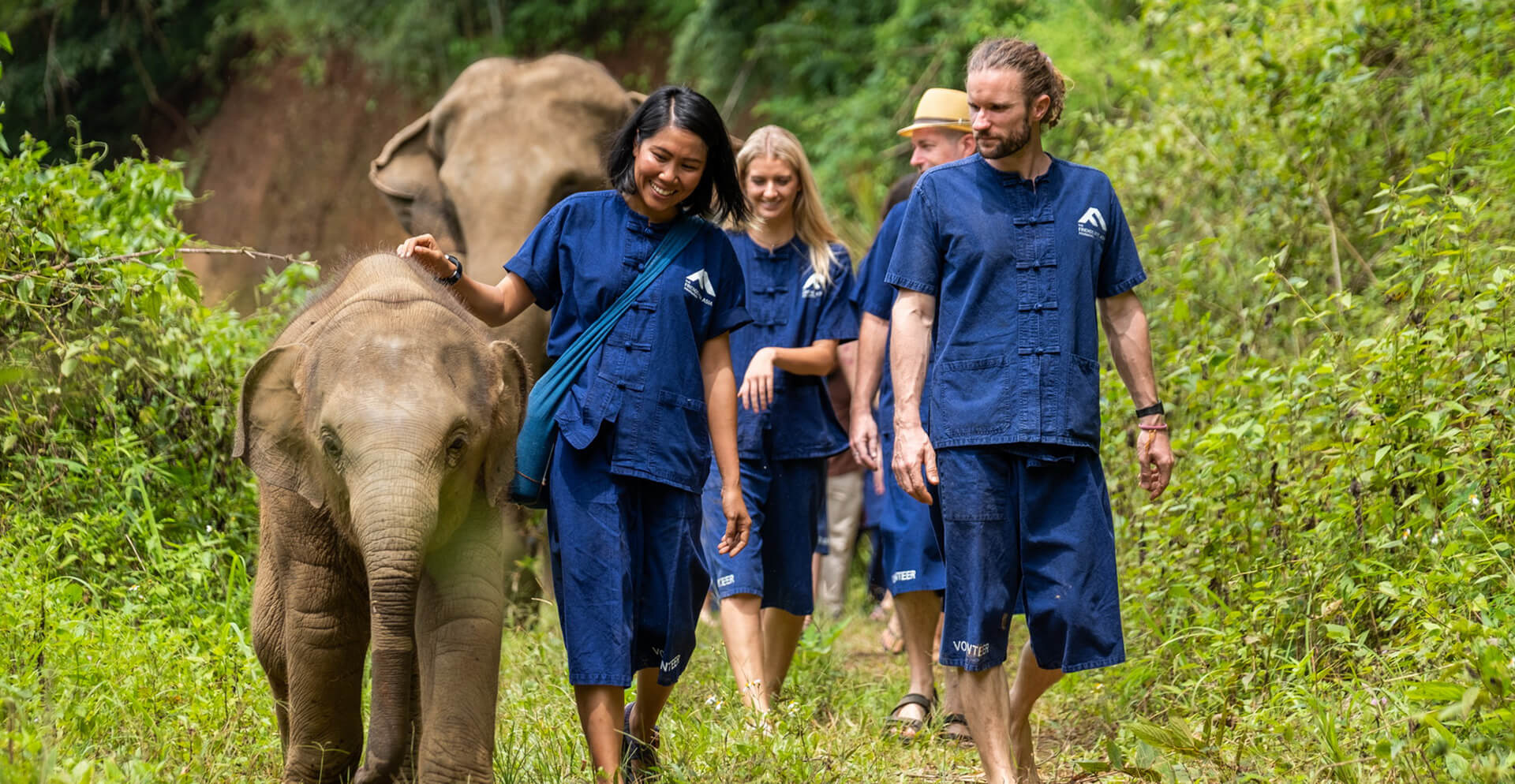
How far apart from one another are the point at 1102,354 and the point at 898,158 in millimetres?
6587

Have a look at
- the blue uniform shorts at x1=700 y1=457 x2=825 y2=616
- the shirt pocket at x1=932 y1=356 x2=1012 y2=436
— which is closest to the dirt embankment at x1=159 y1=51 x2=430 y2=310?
the blue uniform shorts at x1=700 y1=457 x2=825 y2=616

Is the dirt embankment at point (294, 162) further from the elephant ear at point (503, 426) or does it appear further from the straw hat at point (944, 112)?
the elephant ear at point (503, 426)

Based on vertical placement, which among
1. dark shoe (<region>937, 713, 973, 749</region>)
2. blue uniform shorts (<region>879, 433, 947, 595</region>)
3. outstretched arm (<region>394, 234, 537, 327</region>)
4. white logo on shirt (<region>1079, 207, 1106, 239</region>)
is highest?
white logo on shirt (<region>1079, 207, 1106, 239</region>)

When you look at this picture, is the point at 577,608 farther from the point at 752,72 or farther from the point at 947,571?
the point at 752,72

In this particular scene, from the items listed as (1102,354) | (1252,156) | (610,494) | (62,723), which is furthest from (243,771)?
(1252,156)

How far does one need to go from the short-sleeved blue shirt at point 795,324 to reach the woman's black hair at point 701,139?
4.32 feet

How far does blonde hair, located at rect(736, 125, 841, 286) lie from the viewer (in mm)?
5828

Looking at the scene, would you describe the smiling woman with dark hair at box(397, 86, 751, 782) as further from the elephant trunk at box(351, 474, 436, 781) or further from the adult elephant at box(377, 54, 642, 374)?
the adult elephant at box(377, 54, 642, 374)

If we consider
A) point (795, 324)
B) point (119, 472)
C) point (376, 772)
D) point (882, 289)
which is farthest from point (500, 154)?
point (376, 772)

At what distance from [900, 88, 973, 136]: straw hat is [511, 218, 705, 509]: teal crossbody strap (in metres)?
2.33

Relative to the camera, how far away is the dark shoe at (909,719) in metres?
5.27

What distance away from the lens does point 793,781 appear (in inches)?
159

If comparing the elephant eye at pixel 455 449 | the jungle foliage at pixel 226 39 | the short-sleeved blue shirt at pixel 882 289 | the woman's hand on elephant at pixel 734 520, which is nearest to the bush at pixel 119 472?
the elephant eye at pixel 455 449

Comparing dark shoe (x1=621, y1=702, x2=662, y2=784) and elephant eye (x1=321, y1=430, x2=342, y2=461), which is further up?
elephant eye (x1=321, y1=430, x2=342, y2=461)
